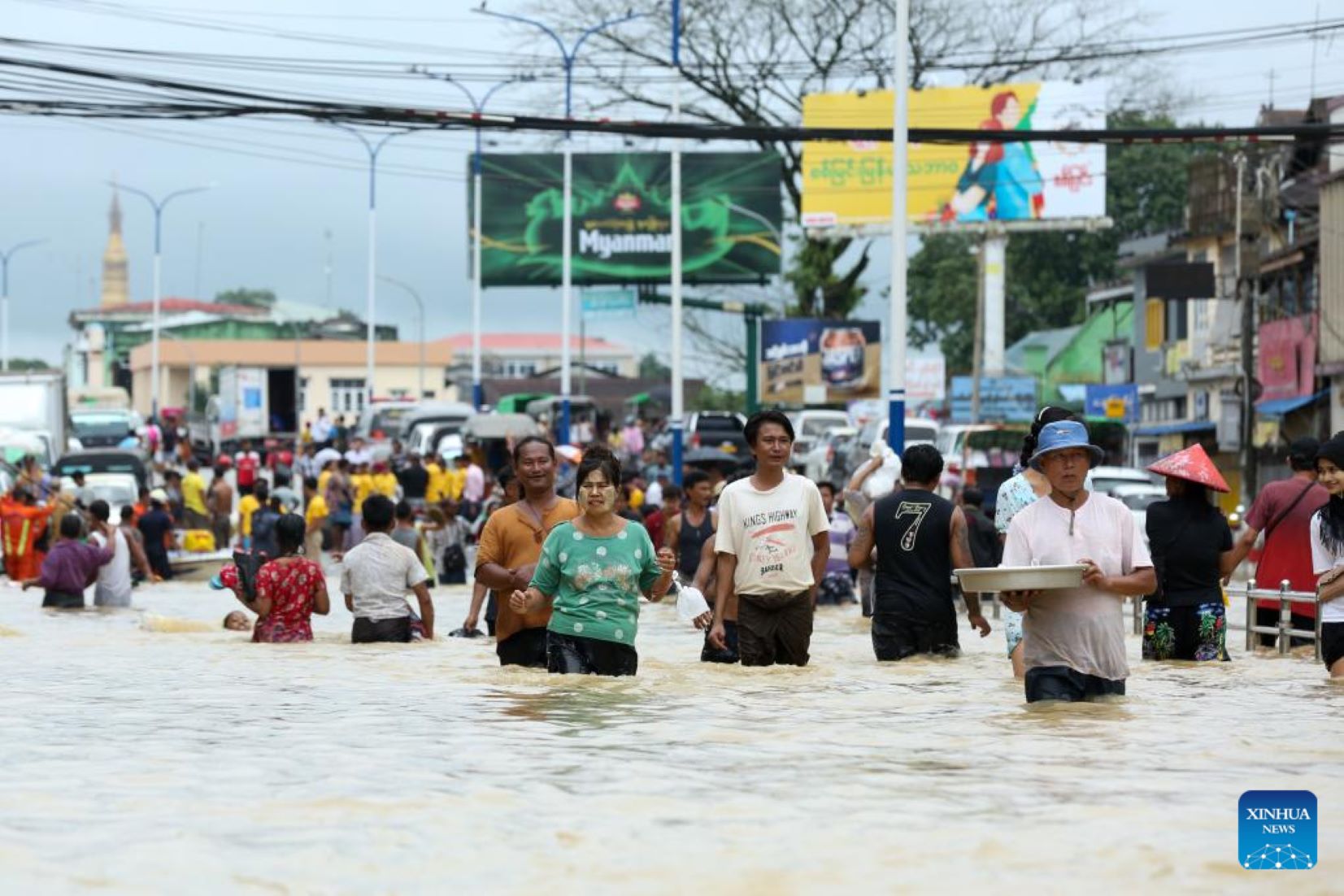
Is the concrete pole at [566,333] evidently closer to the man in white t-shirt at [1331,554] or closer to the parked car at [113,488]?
the parked car at [113,488]

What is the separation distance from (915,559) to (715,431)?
125 feet

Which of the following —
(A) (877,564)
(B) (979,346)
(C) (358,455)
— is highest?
(B) (979,346)

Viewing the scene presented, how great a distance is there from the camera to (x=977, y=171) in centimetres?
5769

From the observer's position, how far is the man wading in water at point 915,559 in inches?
500

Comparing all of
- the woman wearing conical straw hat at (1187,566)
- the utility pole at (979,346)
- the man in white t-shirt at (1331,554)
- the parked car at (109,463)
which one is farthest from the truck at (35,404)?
the man in white t-shirt at (1331,554)

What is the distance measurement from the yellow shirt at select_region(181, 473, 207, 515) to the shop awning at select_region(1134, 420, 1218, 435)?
77.1 feet

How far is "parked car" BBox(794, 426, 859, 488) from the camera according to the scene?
139 ft

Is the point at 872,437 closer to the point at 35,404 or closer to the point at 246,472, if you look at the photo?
the point at 246,472

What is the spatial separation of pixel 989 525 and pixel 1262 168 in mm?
31569

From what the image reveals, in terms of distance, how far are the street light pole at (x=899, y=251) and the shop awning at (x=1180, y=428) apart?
2763cm

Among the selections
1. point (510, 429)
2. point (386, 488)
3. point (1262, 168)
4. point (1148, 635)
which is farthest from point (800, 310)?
point (1148, 635)

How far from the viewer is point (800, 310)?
67688 mm

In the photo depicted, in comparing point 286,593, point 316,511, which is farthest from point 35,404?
point 286,593

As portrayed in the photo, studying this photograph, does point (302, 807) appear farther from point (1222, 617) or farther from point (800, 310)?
point (800, 310)
